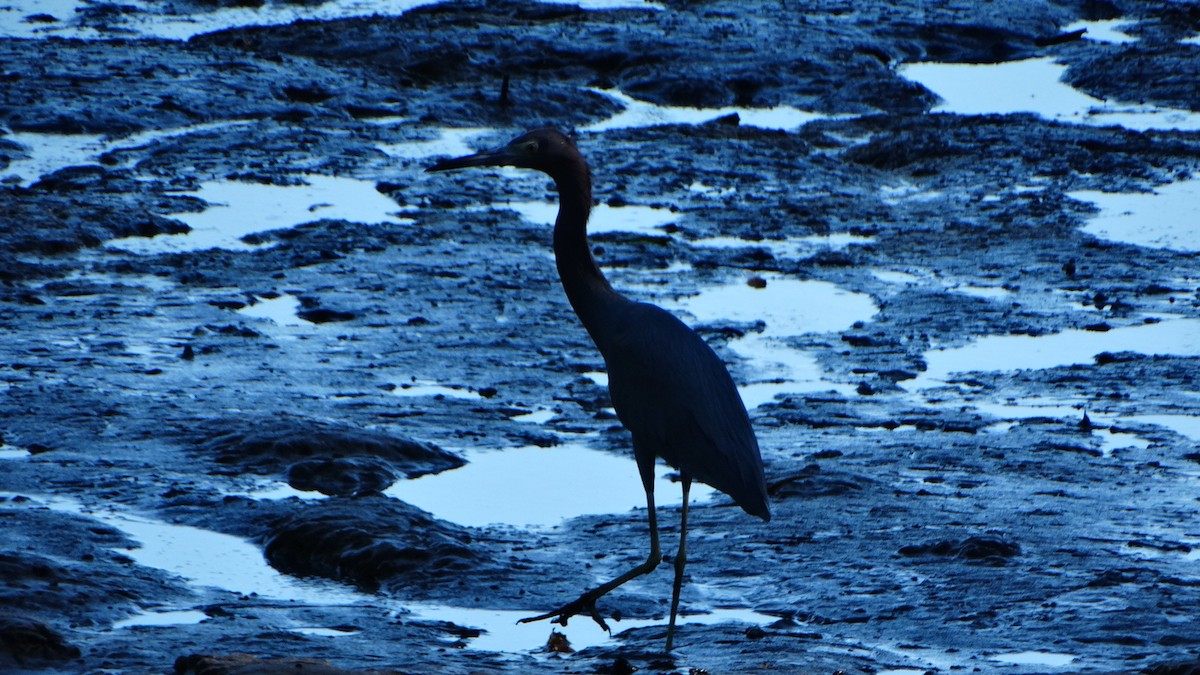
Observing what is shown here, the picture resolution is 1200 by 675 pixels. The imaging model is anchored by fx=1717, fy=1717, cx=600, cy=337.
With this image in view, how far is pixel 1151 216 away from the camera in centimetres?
1055

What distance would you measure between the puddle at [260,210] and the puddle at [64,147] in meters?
0.97

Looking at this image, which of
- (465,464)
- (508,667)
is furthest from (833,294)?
Result: (508,667)

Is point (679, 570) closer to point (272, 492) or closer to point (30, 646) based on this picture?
point (272, 492)

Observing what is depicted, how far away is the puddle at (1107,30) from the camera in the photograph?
16.5 meters

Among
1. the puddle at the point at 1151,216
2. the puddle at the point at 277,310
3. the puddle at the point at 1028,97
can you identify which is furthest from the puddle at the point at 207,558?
the puddle at the point at 1028,97

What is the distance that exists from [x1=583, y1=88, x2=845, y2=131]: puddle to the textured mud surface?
177 mm

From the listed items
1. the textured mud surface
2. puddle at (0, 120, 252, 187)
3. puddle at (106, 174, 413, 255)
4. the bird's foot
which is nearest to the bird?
the bird's foot

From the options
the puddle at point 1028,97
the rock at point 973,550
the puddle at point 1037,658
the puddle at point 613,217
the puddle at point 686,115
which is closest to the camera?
the puddle at point 1037,658

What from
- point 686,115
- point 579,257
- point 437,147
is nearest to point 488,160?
point 579,257

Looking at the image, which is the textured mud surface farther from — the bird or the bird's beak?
the bird's beak

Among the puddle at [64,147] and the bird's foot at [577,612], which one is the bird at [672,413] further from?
the puddle at [64,147]

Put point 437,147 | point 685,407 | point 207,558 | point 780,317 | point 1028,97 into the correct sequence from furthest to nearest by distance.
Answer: point 1028,97
point 437,147
point 780,317
point 207,558
point 685,407

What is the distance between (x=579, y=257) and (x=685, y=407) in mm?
755

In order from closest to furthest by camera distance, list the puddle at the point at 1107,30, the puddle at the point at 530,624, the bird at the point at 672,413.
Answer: the puddle at the point at 530,624
the bird at the point at 672,413
the puddle at the point at 1107,30
